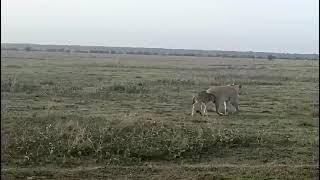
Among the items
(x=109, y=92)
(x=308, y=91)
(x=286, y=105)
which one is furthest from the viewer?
(x=308, y=91)

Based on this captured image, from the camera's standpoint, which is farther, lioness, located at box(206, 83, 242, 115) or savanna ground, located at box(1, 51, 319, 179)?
lioness, located at box(206, 83, 242, 115)

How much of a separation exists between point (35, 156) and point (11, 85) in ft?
51.9

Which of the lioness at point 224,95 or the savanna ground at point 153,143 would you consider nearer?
the savanna ground at point 153,143

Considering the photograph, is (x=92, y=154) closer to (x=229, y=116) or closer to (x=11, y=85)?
(x=229, y=116)

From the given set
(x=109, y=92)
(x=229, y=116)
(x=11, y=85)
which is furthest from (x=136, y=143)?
(x=11, y=85)

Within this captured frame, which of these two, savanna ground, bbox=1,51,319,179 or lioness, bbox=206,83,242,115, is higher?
lioness, bbox=206,83,242,115

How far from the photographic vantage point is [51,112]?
17203 millimetres

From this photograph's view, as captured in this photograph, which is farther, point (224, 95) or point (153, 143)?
point (224, 95)

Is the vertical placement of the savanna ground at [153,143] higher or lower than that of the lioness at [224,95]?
lower

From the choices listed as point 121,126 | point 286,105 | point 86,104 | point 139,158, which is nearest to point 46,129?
point 121,126

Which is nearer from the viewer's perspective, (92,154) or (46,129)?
(92,154)

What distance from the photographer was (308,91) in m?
29.6

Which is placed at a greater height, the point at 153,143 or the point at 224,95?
the point at 224,95

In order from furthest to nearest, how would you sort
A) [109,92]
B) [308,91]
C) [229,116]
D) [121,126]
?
1. [308,91]
2. [109,92]
3. [229,116]
4. [121,126]
